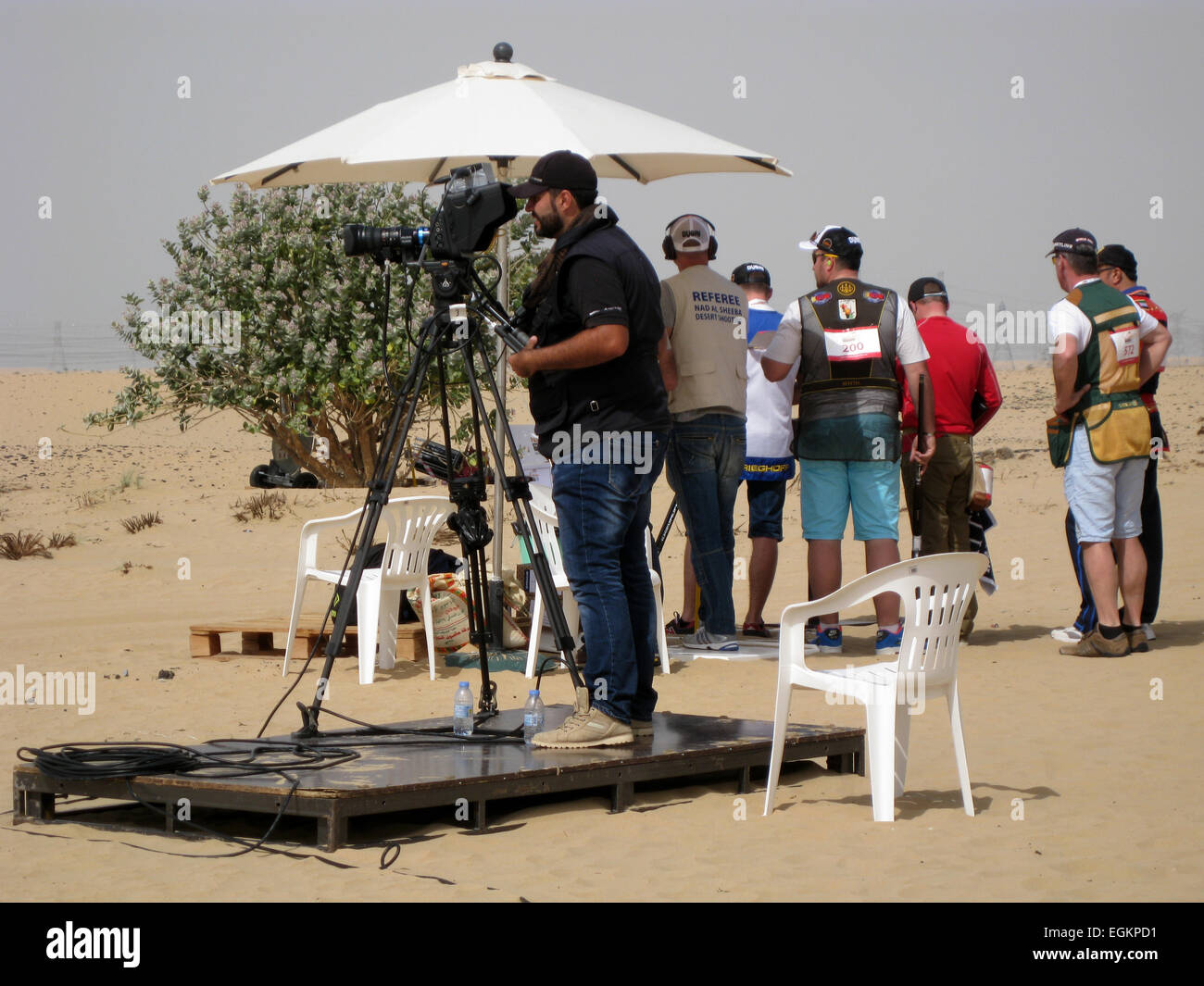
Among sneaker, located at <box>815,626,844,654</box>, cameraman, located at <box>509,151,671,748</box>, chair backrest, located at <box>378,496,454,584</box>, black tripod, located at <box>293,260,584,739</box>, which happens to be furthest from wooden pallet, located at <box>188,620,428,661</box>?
cameraman, located at <box>509,151,671,748</box>

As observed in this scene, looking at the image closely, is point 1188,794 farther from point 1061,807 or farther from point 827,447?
point 827,447

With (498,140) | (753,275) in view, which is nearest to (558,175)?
(498,140)

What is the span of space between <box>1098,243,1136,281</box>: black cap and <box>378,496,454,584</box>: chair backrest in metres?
3.97

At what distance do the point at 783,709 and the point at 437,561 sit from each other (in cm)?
423

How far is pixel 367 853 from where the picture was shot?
4.45 m

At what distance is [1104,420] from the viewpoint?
7.98m

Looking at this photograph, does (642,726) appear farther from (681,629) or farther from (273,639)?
(273,639)

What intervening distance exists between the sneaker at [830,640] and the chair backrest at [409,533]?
7.26ft

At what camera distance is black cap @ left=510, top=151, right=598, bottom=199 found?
196 inches

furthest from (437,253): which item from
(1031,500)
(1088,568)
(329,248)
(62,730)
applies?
(1031,500)

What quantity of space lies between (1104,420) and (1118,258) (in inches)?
43.2

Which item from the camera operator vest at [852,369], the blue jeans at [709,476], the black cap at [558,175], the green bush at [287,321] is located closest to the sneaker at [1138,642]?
the camera operator vest at [852,369]

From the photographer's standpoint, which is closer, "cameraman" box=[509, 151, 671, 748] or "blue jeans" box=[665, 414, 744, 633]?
"cameraman" box=[509, 151, 671, 748]

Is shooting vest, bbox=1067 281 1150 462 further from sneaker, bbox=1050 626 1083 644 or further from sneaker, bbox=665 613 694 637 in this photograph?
sneaker, bbox=665 613 694 637
